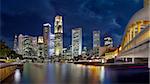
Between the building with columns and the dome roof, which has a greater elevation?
the dome roof

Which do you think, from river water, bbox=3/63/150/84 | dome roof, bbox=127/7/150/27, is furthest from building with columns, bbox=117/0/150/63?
river water, bbox=3/63/150/84

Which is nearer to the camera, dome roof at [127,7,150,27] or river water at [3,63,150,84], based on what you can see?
river water at [3,63,150,84]

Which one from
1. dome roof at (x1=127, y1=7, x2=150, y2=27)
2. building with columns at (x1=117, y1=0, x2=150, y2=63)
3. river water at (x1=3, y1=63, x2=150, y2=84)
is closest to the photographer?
river water at (x1=3, y1=63, x2=150, y2=84)

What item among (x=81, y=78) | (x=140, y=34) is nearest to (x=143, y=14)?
(x=140, y=34)

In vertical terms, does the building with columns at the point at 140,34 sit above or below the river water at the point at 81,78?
above

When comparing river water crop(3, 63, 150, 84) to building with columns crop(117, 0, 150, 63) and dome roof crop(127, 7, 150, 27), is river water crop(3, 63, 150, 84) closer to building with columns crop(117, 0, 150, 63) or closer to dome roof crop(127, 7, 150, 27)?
building with columns crop(117, 0, 150, 63)

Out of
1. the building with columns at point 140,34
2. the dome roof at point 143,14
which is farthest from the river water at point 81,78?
the dome roof at point 143,14

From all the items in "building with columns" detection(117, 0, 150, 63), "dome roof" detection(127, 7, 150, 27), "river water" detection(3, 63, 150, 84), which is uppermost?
"dome roof" detection(127, 7, 150, 27)

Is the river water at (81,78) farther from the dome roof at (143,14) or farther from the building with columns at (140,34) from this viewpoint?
the dome roof at (143,14)

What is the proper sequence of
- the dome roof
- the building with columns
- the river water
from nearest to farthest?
the river water < the building with columns < the dome roof

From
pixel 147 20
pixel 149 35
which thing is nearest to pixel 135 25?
pixel 147 20

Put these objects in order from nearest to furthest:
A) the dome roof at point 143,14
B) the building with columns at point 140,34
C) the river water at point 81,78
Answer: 1. the river water at point 81,78
2. the building with columns at point 140,34
3. the dome roof at point 143,14

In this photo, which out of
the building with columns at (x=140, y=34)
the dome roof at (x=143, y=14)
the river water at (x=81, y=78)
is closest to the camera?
the river water at (x=81, y=78)

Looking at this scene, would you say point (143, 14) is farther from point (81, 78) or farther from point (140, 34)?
point (81, 78)
